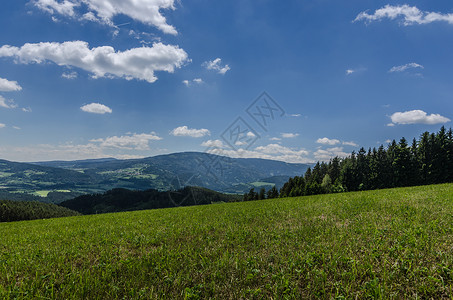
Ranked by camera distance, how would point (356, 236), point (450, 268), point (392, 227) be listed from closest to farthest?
point (450, 268), point (356, 236), point (392, 227)

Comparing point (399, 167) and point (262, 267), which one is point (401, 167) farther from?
point (262, 267)

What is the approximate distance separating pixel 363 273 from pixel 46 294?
6.74 meters

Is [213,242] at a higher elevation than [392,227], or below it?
below

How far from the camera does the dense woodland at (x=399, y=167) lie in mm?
59312

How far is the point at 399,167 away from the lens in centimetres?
6319

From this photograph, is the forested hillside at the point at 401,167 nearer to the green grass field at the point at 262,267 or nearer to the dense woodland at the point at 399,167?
the dense woodland at the point at 399,167

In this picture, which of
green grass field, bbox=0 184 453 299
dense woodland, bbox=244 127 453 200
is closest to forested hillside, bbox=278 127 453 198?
dense woodland, bbox=244 127 453 200

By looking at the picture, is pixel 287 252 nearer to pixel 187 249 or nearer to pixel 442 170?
pixel 187 249

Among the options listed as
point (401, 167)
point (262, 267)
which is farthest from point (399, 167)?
point (262, 267)

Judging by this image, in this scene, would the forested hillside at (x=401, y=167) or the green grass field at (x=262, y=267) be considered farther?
the forested hillside at (x=401, y=167)

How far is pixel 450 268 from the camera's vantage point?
13.3ft

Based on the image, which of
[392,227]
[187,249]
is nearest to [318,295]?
[187,249]

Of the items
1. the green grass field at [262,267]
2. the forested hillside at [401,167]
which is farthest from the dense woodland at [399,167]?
the green grass field at [262,267]

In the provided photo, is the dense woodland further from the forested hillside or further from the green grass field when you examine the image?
the green grass field
